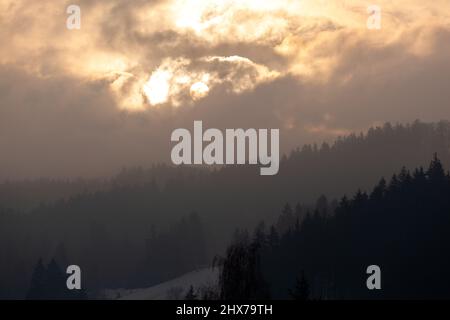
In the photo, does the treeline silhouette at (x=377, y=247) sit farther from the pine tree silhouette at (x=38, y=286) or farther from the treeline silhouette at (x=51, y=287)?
the pine tree silhouette at (x=38, y=286)

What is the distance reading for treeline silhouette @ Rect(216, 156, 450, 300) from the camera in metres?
85.4

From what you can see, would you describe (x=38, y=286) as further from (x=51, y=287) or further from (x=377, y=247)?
(x=377, y=247)

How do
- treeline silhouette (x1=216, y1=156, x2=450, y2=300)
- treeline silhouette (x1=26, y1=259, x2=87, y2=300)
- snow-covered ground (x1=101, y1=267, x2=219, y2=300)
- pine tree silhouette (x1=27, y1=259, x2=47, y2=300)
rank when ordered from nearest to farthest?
treeline silhouette (x1=216, y1=156, x2=450, y2=300) < snow-covered ground (x1=101, y1=267, x2=219, y2=300) < treeline silhouette (x1=26, y1=259, x2=87, y2=300) < pine tree silhouette (x1=27, y1=259, x2=47, y2=300)

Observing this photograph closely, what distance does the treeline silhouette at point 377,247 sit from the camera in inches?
3361

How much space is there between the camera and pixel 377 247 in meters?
94.4

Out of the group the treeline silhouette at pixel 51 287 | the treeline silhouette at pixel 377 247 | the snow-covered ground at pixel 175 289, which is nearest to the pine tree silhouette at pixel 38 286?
the treeline silhouette at pixel 51 287

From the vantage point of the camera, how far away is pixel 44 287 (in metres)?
113

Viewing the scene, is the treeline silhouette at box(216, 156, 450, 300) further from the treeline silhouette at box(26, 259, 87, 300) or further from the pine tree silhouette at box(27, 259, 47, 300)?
the pine tree silhouette at box(27, 259, 47, 300)

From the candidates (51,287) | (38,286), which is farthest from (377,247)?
(38,286)

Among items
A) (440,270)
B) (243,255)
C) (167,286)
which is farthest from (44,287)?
(243,255)

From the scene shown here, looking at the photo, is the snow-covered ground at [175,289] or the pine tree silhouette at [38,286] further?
the pine tree silhouette at [38,286]

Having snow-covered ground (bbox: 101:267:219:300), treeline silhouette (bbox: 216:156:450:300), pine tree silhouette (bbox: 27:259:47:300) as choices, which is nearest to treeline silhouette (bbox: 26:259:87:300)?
pine tree silhouette (bbox: 27:259:47:300)

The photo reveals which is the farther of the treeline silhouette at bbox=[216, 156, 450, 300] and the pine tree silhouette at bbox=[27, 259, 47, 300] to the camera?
the pine tree silhouette at bbox=[27, 259, 47, 300]
